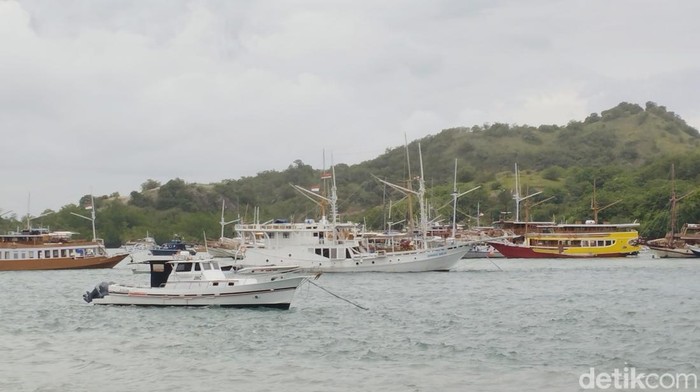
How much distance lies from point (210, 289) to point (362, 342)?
13349 millimetres

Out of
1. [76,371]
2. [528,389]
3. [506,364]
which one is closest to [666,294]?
[506,364]

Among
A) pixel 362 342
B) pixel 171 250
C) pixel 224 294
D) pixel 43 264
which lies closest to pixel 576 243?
pixel 171 250

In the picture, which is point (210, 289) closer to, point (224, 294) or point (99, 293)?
point (224, 294)

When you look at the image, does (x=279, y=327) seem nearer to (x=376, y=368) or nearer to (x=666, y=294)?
(x=376, y=368)

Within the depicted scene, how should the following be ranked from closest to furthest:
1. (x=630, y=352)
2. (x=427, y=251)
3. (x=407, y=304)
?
1. (x=630, y=352)
2. (x=407, y=304)
3. (x=427, y=251)

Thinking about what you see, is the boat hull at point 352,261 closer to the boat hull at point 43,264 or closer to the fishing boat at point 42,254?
the fishing boat at point 42,254

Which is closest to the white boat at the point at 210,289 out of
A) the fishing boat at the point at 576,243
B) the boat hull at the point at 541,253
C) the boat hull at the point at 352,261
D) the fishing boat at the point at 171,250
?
the fishing boat at the point at 171,250

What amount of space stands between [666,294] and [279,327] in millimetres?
27948

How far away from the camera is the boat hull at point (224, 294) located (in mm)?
52656

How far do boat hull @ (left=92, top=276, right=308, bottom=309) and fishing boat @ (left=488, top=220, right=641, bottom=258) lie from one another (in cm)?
8175

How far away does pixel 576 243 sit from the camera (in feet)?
445

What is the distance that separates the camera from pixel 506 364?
35844 mm

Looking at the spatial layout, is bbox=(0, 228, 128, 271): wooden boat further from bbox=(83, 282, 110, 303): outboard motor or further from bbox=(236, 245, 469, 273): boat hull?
bbox=(83, 282, 110, 303): outboard motor

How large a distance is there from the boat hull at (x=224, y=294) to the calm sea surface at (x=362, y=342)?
52 cm
